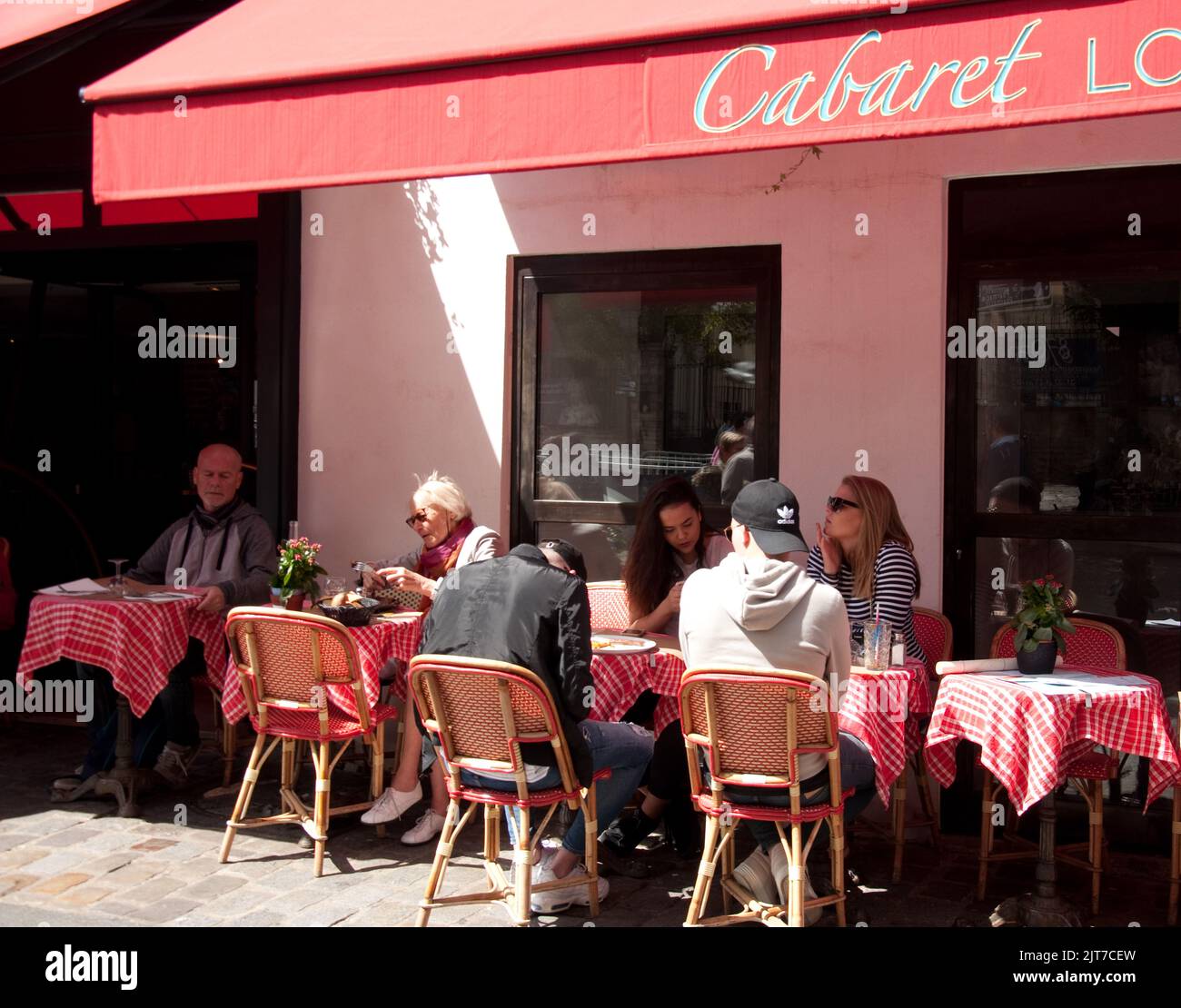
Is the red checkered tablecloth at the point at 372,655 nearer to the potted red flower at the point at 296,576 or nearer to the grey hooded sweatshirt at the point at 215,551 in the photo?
the potted red flower at the point at 296,576

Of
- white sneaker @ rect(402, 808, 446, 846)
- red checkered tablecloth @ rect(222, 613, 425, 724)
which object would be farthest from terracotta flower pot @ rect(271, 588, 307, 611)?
white sneaker @ rect(402, 808, 446, 846)

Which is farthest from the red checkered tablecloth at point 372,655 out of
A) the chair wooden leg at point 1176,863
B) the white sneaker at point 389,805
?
the chair wooden leg at point 1176,863

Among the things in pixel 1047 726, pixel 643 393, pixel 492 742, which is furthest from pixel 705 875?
pixel 643 393

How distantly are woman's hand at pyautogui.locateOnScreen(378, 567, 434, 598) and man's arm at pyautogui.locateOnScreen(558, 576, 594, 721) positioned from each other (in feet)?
4.99

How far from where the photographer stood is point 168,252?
25.6 ft

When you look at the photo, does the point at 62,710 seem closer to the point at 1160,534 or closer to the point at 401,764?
the point at 401,764

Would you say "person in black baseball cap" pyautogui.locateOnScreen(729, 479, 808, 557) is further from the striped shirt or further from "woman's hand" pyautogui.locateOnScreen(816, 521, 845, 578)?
"woman's hand" pyautogui.locateOnScreen(816, 521, 845, 578)

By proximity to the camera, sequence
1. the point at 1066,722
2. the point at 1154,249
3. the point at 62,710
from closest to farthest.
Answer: the point at 1066,722 < the point at 1154,249 < the point at 62,710

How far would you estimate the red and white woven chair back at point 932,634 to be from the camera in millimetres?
5297

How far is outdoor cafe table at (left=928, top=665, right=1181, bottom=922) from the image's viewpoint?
405 cm

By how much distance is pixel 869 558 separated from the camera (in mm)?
5129

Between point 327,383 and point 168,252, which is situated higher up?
point 168,252
